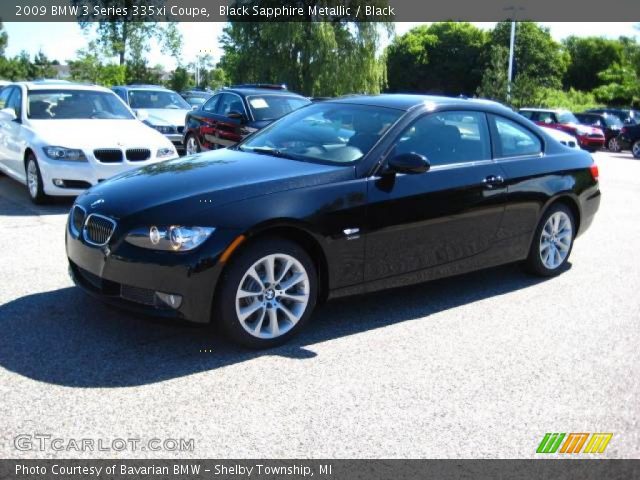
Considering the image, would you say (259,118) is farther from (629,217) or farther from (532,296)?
(532,296)

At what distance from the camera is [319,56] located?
36.0m

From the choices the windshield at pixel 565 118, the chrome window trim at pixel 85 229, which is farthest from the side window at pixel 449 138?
the windshield at pixel 565 118

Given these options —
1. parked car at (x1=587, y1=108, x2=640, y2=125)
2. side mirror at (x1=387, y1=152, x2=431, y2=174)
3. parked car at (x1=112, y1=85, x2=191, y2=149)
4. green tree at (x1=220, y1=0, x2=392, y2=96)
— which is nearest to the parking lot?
side mirror at (x1=387, y1=152, x2=431, y2=174)

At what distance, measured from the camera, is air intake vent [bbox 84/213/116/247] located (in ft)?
14.2

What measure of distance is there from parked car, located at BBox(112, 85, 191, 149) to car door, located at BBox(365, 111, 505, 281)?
10.3 meters

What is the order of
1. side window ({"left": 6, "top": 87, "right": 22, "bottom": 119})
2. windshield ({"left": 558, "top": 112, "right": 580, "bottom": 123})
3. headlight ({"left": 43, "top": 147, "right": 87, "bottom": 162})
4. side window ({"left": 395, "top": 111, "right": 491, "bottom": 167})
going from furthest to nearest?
windshield ({"left": 558, "top": 112, "right": 580, "bottom": 123})
side window ({"left": 6, "top": 87, "right": 22, "bottom": 119})
headlight ({"left": 43, "top": 147, "right": 87, "bottom": 162})
side window ({"left": 395, "top": 111, "right": 491, "bottom": 167})

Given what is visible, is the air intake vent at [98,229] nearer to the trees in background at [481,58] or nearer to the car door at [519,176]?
the car door at [519,176]

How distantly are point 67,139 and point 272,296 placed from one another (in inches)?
222

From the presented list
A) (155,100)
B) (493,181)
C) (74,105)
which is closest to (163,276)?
(493,181)

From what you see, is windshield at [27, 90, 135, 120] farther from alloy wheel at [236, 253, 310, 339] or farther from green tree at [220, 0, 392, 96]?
green tree at [220, 0, 392, 96]

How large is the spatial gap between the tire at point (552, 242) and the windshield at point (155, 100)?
11.9 m

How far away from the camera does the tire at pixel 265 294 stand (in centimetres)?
423

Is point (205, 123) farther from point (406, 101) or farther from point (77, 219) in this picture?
point (77, 219)

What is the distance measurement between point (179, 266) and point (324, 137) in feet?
5.78
